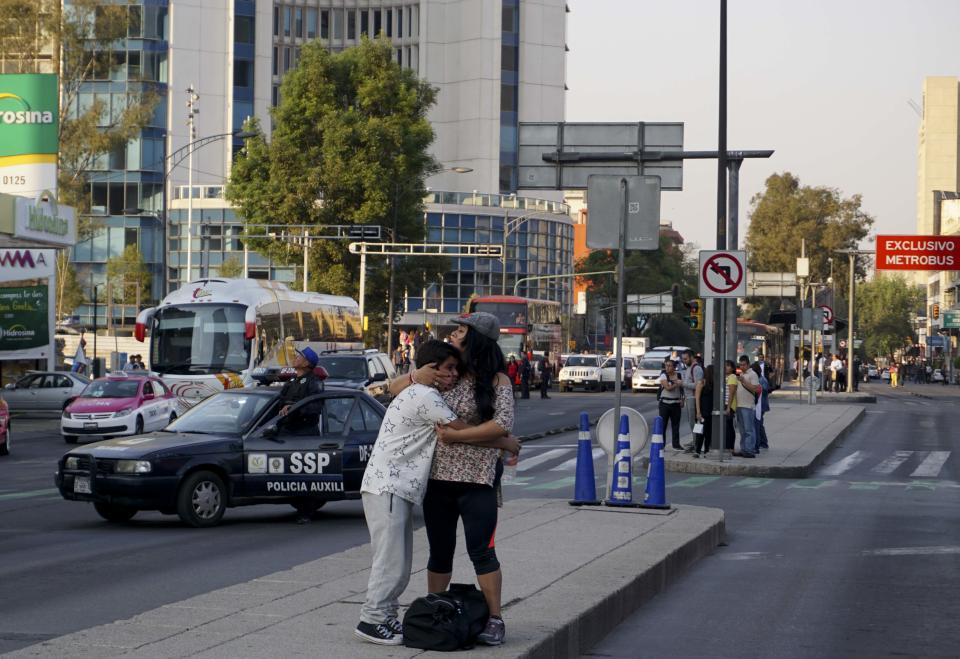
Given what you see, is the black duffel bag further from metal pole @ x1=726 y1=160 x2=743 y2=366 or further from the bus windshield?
the bus windshield

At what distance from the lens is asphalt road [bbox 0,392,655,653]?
9.91 m

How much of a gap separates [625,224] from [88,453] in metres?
6.14

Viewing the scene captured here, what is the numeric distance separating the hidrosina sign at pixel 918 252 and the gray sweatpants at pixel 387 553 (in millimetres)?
58496

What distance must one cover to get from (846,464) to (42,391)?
23.8 metres

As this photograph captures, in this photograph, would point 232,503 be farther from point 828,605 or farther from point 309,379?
point 828,605

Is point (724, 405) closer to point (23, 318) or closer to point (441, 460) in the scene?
point (441, 460)

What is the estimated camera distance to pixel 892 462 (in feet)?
92.6

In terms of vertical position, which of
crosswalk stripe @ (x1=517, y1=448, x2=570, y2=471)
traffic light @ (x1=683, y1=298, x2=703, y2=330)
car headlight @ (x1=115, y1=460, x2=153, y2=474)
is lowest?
crosswalk stripe @ (x1=517, y1=448, x2=570, y2=471)

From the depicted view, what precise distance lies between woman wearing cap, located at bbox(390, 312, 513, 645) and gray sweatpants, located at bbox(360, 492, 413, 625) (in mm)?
248

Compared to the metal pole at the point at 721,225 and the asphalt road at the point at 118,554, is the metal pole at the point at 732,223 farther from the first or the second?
the asphalt road at the point at 118,554

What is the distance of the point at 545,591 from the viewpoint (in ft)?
30.6

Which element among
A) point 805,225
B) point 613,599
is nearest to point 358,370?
point 613,599

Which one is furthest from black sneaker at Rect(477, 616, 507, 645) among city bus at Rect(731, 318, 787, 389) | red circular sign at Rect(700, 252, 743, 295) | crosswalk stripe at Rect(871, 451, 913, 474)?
city bus at Rect(731, 318, 787, 389)

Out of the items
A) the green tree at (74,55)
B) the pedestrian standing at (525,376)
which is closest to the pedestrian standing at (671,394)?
the pedestrian standing at (525,376)
